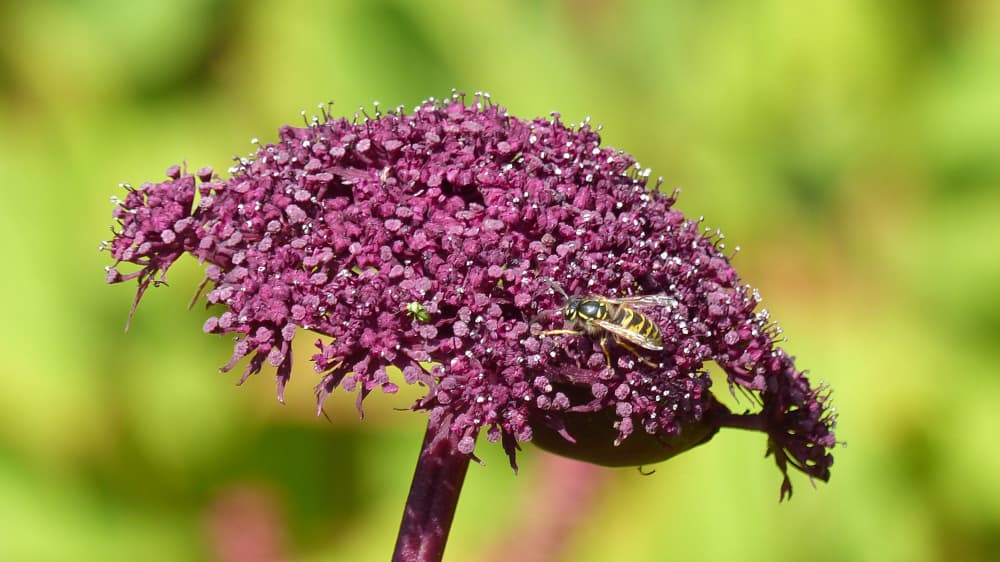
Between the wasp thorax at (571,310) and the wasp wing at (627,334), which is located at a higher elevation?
the wasp thorax at (571,310)

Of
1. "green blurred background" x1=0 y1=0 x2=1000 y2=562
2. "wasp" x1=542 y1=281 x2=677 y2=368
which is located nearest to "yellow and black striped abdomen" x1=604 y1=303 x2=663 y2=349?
"wasp" x1=542 y1=281 x2=677 y2=368

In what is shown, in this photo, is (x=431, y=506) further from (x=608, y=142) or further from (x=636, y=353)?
(x=608, y=142)

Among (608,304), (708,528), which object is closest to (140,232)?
(608,304)

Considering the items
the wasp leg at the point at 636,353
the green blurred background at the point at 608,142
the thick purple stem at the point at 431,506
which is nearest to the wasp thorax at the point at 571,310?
the wasp leg at the point at 636,353

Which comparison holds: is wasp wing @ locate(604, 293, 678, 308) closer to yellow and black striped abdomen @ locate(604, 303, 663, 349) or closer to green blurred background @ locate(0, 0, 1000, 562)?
yellow and black striped abdomen @ locate(604, 303, 663, 349)

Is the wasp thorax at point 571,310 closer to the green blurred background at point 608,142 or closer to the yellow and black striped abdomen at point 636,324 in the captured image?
the yellow and black striped abdomen at point 636,324

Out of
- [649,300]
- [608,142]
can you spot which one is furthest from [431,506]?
[608,142]
